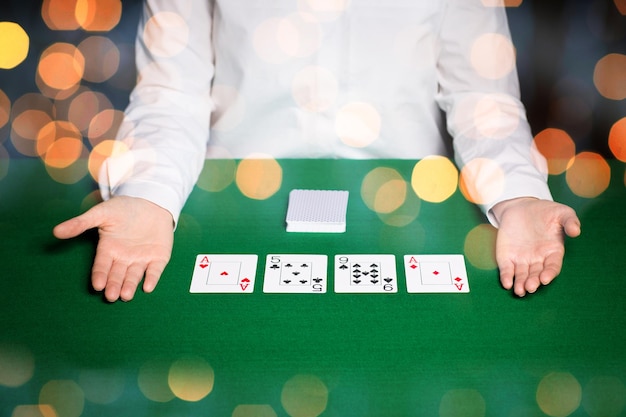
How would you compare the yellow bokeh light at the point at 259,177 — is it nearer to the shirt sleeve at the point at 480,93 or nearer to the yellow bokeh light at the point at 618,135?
the shirt sleeve at the point at 480,93

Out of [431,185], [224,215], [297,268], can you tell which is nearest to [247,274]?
[297,268]

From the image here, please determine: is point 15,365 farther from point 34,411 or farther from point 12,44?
point 12,44

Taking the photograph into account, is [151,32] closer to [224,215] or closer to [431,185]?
[224,215]

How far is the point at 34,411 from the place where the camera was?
1070 millimetres

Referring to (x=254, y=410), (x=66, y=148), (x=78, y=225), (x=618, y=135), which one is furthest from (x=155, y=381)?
(x=618, y=135)

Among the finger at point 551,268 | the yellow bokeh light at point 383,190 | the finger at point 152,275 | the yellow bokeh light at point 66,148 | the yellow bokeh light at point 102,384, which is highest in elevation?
the finger at point 152,275

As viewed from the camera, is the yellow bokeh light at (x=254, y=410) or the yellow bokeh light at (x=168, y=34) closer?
the yellow bokeh light at (x=254, y=410)

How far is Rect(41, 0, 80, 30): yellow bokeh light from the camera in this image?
8.34 ft

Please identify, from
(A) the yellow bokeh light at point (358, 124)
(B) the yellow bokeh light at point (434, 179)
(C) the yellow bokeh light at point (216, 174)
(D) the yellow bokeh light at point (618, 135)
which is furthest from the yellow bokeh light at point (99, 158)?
(D) the yellow bokeh light at point (618, 135)

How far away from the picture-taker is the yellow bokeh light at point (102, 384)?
3.56 feet

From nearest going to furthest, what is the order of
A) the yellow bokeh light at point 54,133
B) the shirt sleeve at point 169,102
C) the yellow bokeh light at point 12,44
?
1. the shirt sleeve at point 169,102
2. the yellow bokeh light at point 12,44
3. the yellow bokeh light at point 54,133

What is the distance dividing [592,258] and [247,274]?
76 cm

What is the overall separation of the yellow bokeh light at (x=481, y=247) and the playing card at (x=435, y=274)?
0.11 ft

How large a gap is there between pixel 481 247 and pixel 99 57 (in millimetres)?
1883
